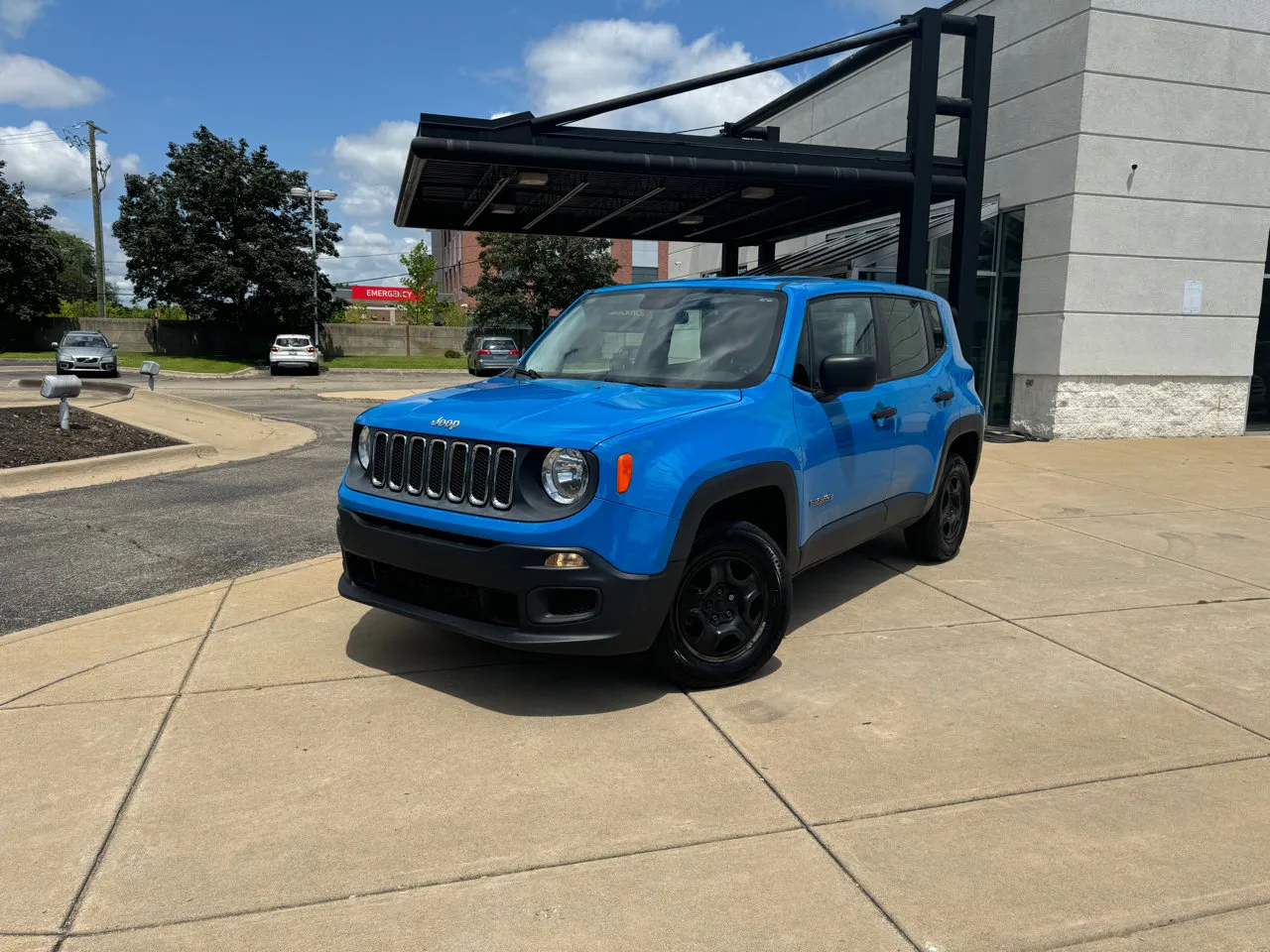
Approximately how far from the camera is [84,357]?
30.0 meters

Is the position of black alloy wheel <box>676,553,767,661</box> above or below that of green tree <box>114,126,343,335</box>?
below

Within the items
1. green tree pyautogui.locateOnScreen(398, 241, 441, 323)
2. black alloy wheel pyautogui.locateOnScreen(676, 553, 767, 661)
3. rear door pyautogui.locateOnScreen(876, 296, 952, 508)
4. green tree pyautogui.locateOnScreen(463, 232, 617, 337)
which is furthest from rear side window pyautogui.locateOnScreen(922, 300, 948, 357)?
green tree pyautogui.locateOnScreen(398, 241, 441, 323)

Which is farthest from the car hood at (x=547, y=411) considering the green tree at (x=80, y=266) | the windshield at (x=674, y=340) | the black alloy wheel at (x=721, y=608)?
the green tree at (x=80, y=266)

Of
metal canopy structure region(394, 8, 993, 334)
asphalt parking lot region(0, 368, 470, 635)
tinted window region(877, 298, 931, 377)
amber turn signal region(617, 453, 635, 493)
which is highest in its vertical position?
metal canopy structure region(394, 8, 993, 334)

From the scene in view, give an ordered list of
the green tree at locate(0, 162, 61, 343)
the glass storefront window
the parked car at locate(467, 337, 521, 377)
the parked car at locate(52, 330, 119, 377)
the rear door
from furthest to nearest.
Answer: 1. the green tree at locate(0, 162, 61, 343)
2. the parked car at locate(467, 337, 521, 377)
3. the parked car at locate(52, 330, 119, 377)
4. the glass storefront window
5. the rear door

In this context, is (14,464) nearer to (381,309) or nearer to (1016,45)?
(1016,45)

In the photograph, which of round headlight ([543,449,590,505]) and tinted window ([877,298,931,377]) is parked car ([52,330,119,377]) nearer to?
tinted window ([877,298,931,377])

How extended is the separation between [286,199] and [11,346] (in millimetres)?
15567

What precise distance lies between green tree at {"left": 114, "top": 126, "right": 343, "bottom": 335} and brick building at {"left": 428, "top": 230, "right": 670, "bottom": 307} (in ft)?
37.9

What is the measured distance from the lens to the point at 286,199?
4284 centimetres

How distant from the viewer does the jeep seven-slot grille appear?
378 cm

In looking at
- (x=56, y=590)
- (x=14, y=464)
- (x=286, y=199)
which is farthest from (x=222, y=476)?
(x=286, y=199)

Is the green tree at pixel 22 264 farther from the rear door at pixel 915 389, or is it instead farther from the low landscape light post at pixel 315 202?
the rear door at pixel 915 389

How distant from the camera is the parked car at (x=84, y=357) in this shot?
1177 inches
